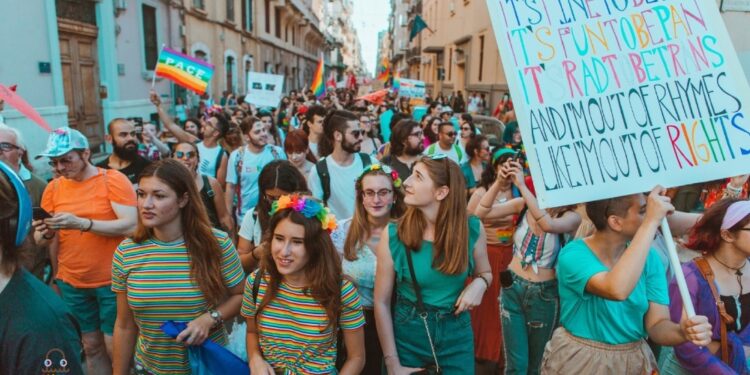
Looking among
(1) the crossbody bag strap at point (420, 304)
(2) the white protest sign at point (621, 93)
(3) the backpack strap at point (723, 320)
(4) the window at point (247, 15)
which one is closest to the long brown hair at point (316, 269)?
(1) the crossbody bag strap at point (420, 304)

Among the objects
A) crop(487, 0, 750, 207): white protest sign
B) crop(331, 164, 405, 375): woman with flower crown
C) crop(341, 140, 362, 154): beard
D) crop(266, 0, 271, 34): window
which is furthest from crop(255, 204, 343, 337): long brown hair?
crop(266, 0, 271, 34): window

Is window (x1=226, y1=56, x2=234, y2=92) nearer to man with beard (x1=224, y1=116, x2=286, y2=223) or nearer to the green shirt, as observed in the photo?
man with beard (x1=224, y1=116, x2=286, y2=223)

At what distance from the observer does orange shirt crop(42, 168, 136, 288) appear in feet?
9.88

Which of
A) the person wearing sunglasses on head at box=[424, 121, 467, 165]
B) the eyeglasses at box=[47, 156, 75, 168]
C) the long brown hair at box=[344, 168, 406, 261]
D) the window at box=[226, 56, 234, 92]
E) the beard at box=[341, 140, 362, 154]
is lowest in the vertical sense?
the long brown hair at box=[344, 168, 406, 261]

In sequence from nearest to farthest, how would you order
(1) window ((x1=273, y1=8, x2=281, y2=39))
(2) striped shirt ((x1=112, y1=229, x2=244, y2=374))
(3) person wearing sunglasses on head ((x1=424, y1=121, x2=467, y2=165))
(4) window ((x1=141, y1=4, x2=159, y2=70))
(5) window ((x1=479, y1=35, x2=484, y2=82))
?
(2) striped shirt ((x1=112, y1=229, x2=244, y2=374)) → (3) person wearing sunglasses on head ((x1=424, y1=121, x2=467, y2=165)) → (4) window ((x1=141, y1=4, x2=159, y2=70)) → (5) window ((x1=479, y1=35, x2=484, y2=82)) → (1) window ((x1=273, y1=8, x2=281, y2=39))

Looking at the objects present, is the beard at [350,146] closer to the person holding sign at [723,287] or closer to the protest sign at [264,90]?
the person holding sign at [723,287]

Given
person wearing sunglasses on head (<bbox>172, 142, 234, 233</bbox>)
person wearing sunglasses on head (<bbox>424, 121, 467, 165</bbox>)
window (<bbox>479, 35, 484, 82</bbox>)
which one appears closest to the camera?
person wearing sunglasses on head (<bbox>172, 142, 234, 233</bbox>)

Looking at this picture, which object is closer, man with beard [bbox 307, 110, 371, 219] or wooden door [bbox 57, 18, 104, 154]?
man with beard [bbox 307, 110, 371, 219]

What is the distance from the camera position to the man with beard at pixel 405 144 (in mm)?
4734

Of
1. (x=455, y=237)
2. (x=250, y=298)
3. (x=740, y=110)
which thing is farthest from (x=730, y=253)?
(x=250, y=298)

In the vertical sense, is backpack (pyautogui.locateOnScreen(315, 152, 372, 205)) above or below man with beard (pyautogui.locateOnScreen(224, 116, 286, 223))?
below

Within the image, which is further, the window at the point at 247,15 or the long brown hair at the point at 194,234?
the window at the point at 247,15

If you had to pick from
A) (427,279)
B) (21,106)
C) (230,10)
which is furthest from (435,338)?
(230,10)

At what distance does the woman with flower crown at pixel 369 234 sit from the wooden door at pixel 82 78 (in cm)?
994
